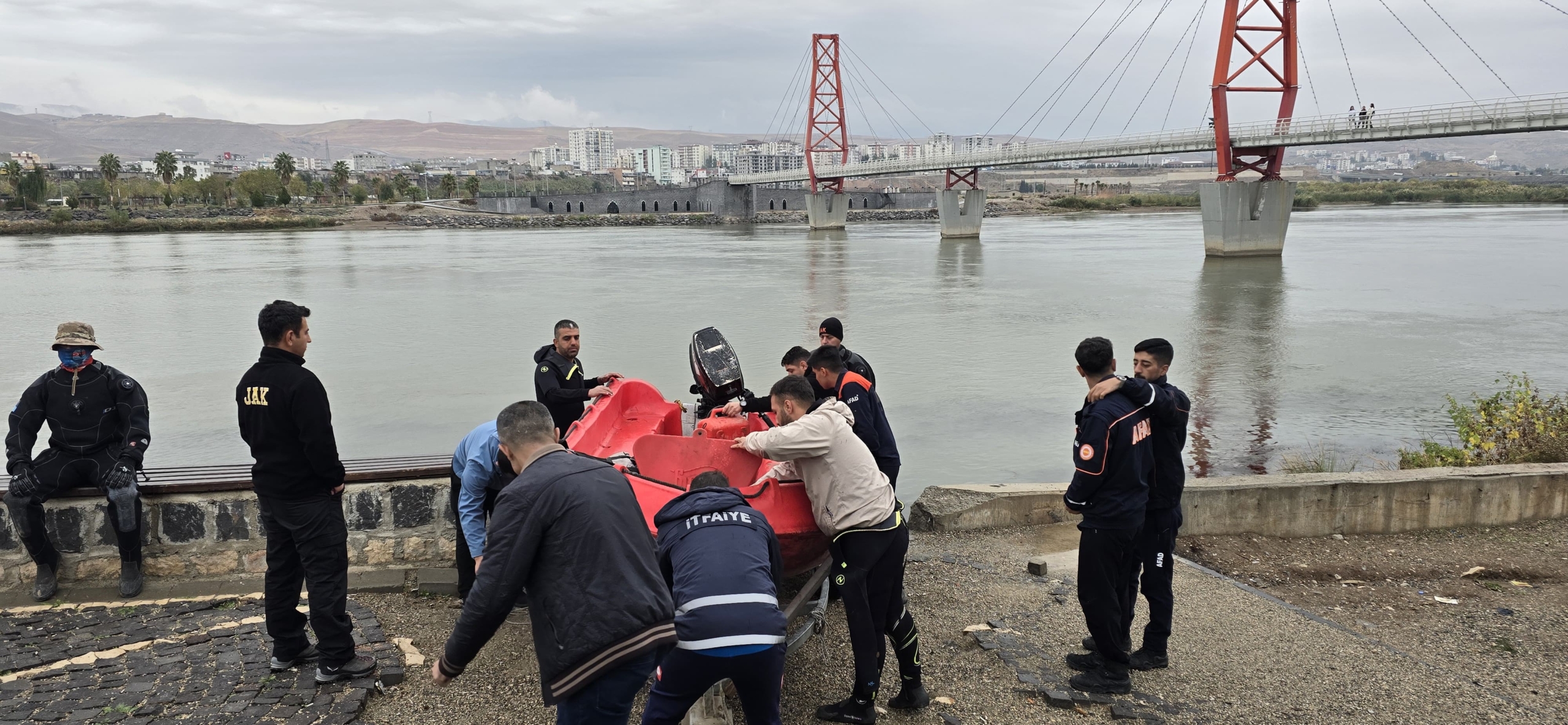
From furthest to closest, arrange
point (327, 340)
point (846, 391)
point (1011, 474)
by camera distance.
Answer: point (327, 340)
point (1011, 474)
point (846, 391)

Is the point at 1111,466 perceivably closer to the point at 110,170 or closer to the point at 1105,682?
the point at 1105,682

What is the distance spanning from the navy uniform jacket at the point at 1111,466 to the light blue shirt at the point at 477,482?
208cm

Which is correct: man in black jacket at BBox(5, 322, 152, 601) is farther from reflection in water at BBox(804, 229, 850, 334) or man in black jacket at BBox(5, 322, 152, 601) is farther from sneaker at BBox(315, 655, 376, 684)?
reflection in water at BBox(804, 229, 850, 334)

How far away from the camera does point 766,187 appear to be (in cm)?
9388

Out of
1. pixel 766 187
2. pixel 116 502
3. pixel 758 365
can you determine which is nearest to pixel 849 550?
pixel 116 502

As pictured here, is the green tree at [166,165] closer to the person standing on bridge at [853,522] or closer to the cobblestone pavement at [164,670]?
the cobblestone pavement at [164,670]

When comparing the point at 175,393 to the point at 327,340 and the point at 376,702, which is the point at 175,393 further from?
the point at 376,702

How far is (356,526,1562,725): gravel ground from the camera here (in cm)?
334

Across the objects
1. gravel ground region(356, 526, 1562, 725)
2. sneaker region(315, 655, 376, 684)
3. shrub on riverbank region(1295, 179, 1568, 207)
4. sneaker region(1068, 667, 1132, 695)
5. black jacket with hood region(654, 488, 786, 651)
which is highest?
shrub on riverbank region(1295, 179, 1568, 207)

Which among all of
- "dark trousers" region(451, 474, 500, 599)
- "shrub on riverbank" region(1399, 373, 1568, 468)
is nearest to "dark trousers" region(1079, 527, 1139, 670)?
"dark trousers" region(451, 474, 500, 599)

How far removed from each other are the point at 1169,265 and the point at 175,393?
2823 centimetres

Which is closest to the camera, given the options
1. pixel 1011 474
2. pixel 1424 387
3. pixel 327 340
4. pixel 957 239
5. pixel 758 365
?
pixel 1011 474

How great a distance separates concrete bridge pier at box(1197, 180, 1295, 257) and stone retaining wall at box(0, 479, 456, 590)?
113ft

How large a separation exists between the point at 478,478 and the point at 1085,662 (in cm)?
232
